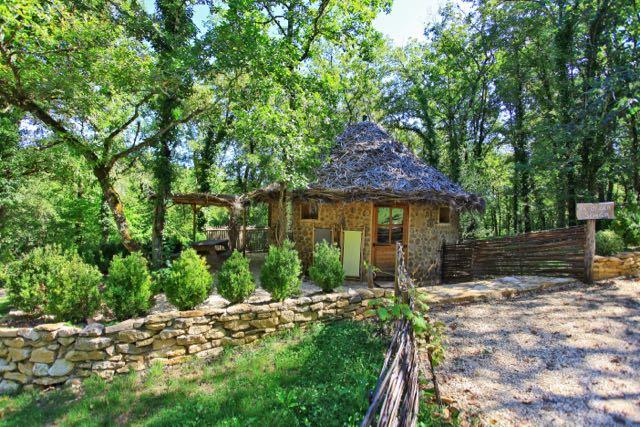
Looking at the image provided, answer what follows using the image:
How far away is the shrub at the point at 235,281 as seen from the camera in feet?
17.0

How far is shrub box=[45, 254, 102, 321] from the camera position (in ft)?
15.1

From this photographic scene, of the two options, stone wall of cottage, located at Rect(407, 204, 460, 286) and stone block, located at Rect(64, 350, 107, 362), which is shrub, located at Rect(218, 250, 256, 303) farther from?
stone wall of cottage, located at Rect(407, 204, 460, 286)

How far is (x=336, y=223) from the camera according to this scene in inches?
394

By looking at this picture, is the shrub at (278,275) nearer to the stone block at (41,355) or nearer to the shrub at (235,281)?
the shrub at (235,281)

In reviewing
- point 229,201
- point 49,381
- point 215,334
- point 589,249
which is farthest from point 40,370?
point 589,249

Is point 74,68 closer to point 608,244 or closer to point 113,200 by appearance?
point 113,200

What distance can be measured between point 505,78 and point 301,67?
10.3m

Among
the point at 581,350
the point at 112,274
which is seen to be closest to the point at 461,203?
the point at 581,350

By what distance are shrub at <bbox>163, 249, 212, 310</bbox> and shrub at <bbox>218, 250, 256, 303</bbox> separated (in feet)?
0.96

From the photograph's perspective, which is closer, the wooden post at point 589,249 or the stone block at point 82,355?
the stone block at point 82,355

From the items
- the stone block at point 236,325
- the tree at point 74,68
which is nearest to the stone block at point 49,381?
the stone block at point 236,325

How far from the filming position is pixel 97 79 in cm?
682

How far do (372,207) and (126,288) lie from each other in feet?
21.8

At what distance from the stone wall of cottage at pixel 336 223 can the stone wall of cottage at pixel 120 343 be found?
507 centimetres
